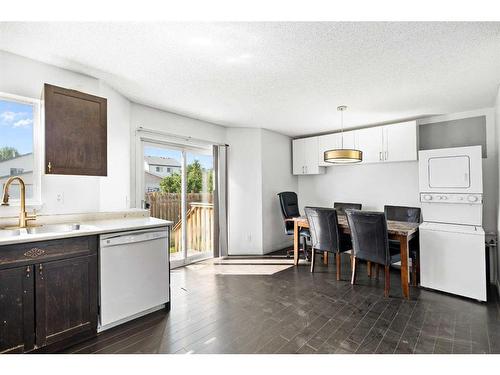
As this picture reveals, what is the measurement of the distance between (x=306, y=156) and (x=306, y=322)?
3.55 meters

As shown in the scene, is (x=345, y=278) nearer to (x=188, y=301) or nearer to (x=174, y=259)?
(x=188, y=301)

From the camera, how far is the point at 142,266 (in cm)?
235

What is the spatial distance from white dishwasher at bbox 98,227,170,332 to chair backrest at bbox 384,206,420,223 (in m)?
3.53

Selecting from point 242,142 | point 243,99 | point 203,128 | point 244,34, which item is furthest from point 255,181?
point 244,34

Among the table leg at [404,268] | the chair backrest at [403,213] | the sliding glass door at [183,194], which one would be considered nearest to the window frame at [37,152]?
the sliding glass door at [183,194]

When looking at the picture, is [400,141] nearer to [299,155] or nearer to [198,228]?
[299,155]

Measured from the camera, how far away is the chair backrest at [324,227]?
11.4ft

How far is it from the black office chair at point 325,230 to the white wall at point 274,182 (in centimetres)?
128

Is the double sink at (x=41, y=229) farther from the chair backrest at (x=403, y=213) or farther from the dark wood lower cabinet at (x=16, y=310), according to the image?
→ the chair backrest at (x=403, y=213)

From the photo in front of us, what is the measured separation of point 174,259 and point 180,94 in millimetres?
2461

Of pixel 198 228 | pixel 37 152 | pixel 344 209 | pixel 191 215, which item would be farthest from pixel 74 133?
pixel 344 209

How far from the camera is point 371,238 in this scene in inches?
118

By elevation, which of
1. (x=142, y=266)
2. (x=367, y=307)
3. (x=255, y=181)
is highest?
(x=255, y=181)

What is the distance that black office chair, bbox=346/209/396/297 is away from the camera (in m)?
2.89
